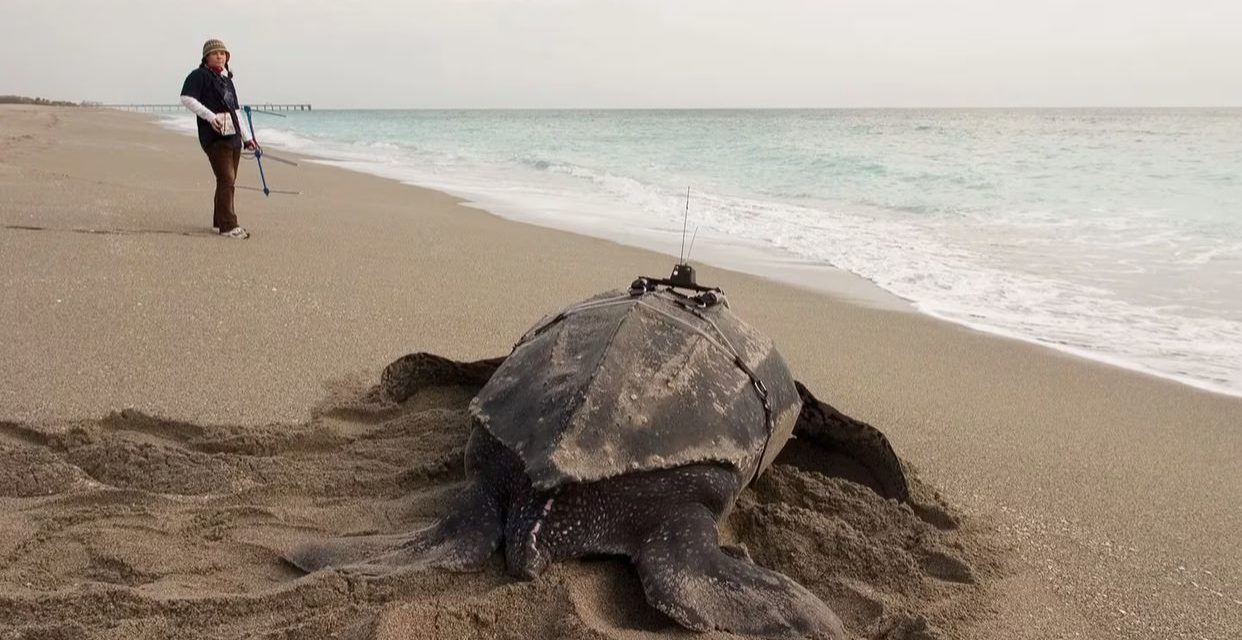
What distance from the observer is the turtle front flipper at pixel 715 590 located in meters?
1.67

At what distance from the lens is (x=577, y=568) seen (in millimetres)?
1867

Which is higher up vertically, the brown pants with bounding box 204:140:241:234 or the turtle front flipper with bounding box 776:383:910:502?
the brown pants with bounding box 204:140:241:234

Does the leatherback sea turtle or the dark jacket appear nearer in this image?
the leatherback sea turtle

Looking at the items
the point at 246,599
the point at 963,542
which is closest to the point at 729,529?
the point at 963,542

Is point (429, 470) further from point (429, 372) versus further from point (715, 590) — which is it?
point (715, 590)

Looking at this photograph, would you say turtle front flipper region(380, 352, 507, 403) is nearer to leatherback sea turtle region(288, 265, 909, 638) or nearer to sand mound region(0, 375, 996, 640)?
sand mound region(0, 375, 996, 640)

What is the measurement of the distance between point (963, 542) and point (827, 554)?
1.48ft

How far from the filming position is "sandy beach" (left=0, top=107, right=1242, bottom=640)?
1.74 meters

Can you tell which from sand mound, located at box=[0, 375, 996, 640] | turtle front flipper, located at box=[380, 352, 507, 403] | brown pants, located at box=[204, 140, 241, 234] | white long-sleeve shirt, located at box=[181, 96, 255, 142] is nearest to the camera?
sand mound, located at box=[0, 375, 996, 640]

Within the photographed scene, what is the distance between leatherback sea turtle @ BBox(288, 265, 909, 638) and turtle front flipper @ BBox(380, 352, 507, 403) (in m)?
0.77

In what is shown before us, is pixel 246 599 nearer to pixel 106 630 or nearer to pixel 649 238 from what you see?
pixel 106 630

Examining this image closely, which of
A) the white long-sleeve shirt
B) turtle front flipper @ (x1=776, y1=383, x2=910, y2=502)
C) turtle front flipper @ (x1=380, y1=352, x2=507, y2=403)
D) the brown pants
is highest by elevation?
the white long-sleeve shirt

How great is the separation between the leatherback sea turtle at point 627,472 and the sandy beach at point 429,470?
0.09 meters

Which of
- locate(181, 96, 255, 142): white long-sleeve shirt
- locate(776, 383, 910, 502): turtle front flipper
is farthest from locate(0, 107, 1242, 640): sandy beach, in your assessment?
locate(181, 96, 255, 142): white long-sleeve shirt
